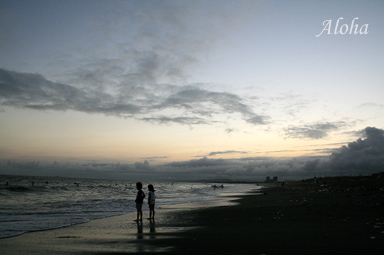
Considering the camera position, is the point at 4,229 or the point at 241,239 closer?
the point at 241,239

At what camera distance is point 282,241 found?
336 inches

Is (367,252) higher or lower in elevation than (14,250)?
higher

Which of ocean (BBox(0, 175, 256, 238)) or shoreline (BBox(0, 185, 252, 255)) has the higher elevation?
shoreline (BBox(0, 185, 252, 255))

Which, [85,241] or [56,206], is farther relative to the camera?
[56,206]

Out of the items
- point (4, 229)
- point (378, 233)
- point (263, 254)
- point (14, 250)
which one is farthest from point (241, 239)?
point (4, 229)

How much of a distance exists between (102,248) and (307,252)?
6.46m

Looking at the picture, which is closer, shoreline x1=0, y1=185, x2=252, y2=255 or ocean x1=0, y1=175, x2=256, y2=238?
shoreline x1=0, y1=185, x2=252, y2=255

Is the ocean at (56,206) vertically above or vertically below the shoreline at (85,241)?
below

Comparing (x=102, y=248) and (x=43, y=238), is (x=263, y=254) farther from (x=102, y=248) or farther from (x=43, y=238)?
(x=43, y=238)

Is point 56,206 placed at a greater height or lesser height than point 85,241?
lesser

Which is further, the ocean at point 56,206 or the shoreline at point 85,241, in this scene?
the ocean at point 56,206

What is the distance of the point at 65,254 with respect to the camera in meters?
8.30

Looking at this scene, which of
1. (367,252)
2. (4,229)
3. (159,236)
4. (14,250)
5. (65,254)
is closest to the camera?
(367,252)

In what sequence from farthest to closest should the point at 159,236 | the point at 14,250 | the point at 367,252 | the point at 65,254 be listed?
the point at 159,236 < the point at 14,250 < the point at 65,254 < the point at 367,252
